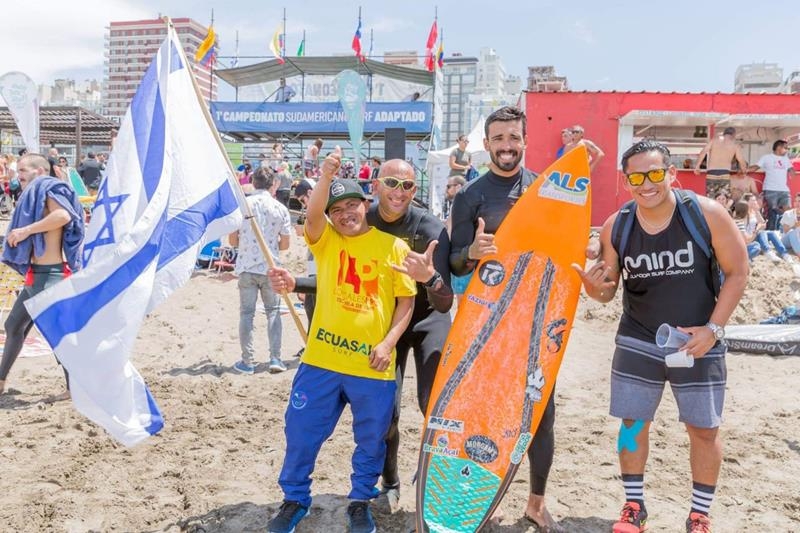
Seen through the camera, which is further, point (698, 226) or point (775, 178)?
point (775, 178)

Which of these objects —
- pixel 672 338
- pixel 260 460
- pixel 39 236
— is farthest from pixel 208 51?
pixel 672 338

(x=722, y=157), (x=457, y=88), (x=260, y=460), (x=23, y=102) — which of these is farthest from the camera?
(x=457, y=88)

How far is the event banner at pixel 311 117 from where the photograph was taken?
22047mm

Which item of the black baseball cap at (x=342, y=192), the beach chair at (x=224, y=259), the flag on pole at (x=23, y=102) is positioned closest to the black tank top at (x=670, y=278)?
the black baseball cap at (x=342, y=192)

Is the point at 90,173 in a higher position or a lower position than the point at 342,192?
higher

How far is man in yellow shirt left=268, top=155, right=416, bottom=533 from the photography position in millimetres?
2959

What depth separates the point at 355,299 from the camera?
119 inches

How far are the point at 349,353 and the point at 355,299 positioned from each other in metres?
0.26

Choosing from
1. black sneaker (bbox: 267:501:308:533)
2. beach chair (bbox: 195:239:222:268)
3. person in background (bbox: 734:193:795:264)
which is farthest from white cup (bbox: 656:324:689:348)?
beach chair (bbox: 195:239:222:268)

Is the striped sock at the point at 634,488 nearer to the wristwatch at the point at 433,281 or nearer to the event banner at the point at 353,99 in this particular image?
the wristwatch at the point at 433,281


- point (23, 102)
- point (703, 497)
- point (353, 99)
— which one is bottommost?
point (703, 497)

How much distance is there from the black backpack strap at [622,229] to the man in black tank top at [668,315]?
0.01 meters

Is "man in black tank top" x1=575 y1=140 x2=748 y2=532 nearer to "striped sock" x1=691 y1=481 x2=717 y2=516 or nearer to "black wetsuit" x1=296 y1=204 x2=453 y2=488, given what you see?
"striped sock" x1=691 y1=481 x2=717 y2=516

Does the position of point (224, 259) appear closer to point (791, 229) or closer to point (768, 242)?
point (768, 242)
